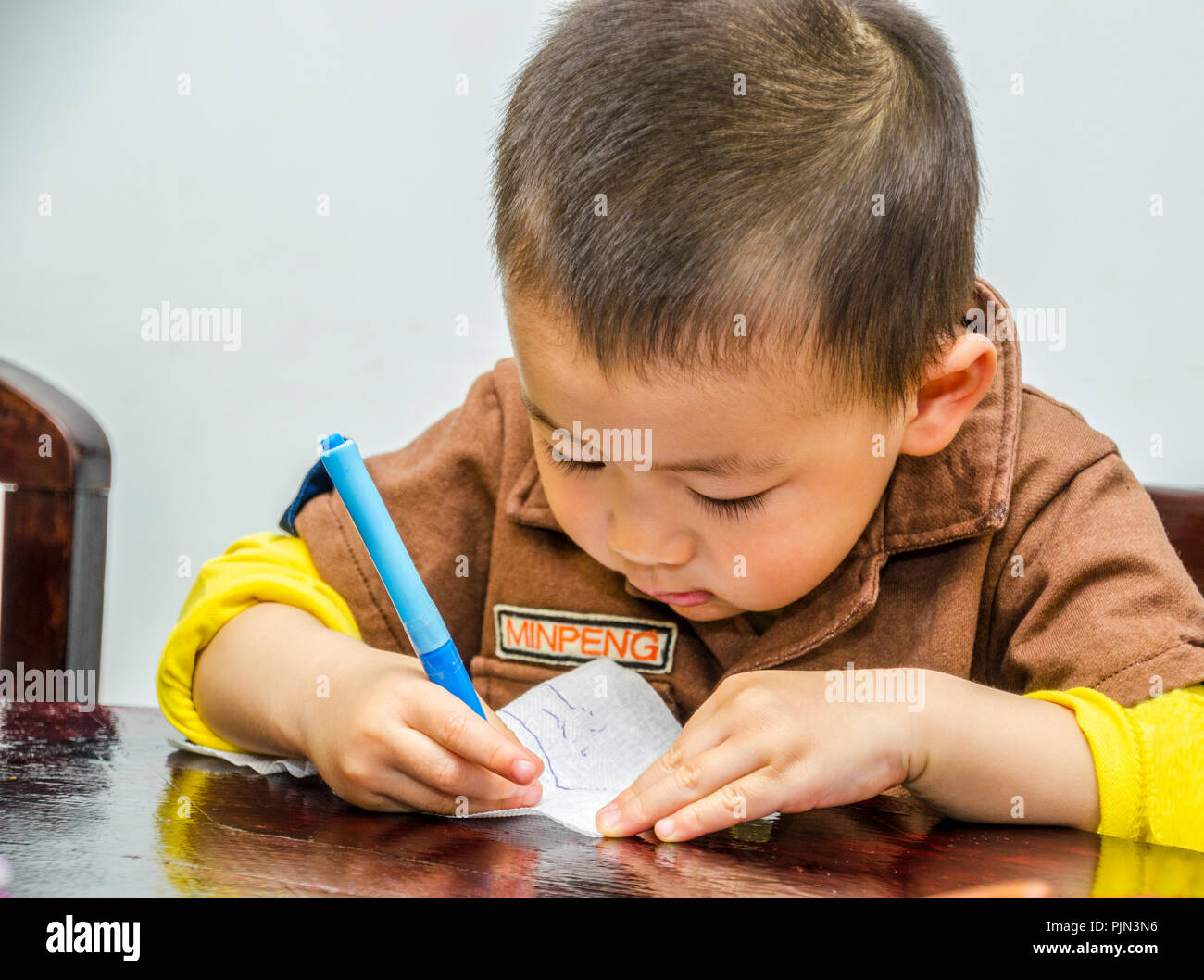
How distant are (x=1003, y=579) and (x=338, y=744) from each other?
39 centimetres

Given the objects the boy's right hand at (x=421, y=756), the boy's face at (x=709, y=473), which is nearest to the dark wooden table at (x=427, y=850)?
the boy's right hand at (x=421, y=756)

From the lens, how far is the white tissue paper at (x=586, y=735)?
52cm

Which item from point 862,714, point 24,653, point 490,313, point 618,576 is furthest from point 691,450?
point 490,313

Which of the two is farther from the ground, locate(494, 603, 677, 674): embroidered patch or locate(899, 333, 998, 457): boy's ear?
locate(899, 333, 998, 457): boy's ear

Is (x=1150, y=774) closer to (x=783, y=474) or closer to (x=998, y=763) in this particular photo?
(x=998, y=763)

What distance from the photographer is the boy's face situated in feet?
1.69

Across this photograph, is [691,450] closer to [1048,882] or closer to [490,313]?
[1048,882]

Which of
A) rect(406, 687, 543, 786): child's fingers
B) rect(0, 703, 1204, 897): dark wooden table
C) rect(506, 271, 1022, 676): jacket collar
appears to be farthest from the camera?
rect(506, 271, 1022, 676): jacket collar

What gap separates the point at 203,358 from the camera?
4.02 ft

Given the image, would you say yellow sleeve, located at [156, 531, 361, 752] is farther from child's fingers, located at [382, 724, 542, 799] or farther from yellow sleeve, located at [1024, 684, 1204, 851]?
yellow sleeve, located at [1024, 684, 1204, 851]

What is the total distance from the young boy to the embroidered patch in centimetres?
8

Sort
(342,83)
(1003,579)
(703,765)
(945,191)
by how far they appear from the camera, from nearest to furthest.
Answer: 1. (703,765)
2. (945,191)
3. (1003,579)
4. (342,83)

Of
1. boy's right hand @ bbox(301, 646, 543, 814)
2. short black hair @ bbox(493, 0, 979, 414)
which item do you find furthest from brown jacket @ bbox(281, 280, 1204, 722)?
boy's right hand @ bbox(301, 646, 543, 814)
